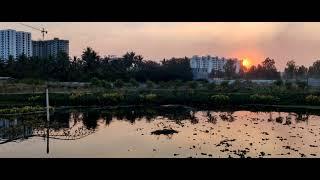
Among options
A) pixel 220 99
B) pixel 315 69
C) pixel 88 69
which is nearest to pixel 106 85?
pixel 88 69

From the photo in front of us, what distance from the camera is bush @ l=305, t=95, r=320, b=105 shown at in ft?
69.1

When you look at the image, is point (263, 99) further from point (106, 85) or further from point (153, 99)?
point (106, 85)

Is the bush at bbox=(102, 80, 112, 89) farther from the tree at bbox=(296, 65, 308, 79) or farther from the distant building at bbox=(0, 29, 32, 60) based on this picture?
the tree at bbox=(296, 65, 308, 79)

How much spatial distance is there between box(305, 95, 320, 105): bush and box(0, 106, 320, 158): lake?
3386mm

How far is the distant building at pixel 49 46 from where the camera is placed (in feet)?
147

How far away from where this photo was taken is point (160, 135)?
12.4m

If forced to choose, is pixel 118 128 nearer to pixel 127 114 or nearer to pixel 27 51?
pixel 127 114

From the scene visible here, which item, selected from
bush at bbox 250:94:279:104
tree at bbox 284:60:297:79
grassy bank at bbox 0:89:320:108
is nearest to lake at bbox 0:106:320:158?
grassy bank at bbox 0:89:320:108

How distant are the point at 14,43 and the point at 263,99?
34675mm

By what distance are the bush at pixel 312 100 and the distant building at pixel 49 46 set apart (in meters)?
29.5

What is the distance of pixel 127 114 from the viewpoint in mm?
17828
